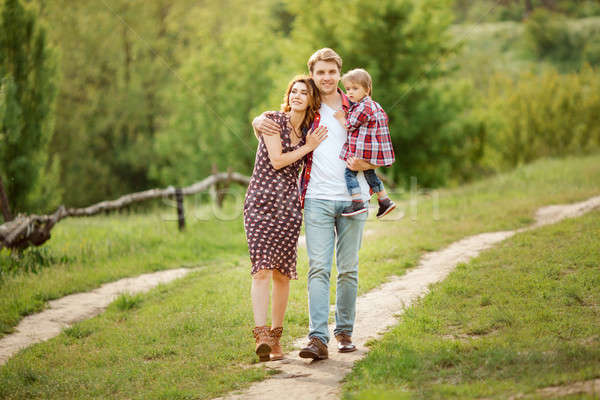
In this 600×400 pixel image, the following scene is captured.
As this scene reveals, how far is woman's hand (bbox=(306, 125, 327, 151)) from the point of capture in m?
4.12

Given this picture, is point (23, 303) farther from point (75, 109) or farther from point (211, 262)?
point (75, 109)

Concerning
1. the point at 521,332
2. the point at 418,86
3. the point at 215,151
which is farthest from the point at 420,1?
the point at 521,332

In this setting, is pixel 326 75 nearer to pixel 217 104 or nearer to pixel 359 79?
pixel 359 79

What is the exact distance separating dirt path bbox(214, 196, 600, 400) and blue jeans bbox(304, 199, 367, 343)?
261 millimetres

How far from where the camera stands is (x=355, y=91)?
4.30m

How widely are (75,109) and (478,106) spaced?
1544 cm

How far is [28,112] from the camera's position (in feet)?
36.0

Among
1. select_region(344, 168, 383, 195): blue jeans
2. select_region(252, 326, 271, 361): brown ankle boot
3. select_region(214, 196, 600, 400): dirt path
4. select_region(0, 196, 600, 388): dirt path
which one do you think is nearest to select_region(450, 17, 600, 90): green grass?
select_region(0, 196, 600, 388): dirt path

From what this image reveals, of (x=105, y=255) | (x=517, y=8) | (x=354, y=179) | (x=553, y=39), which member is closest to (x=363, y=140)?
(x=354, y=179)

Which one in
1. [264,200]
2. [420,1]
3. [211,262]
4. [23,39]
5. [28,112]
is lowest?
[211,262]

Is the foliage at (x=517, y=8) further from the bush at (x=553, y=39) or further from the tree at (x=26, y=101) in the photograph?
the tree at (x=26, y=101)

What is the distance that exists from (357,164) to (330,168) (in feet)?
0.66

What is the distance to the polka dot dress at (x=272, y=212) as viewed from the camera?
424 centimetres

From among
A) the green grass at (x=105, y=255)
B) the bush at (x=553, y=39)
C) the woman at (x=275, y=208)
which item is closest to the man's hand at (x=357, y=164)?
the woman at (x=275, y=208)
